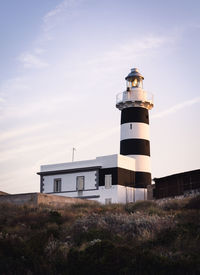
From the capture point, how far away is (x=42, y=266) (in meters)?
14.4

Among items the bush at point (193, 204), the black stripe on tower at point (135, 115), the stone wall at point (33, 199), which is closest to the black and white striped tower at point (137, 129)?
the black stripe on tower at point (135, 115)

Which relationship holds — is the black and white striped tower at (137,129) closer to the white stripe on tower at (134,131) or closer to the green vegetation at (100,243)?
the white stripe on tower at (134,131)

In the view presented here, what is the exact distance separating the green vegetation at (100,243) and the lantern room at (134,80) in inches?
734

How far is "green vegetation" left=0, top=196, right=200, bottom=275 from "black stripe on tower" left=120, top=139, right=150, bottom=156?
14383 mm

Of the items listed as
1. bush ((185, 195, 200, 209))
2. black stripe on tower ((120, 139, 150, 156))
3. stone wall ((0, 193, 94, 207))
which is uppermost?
black stripe on tower ((120, 139, 150, 156))

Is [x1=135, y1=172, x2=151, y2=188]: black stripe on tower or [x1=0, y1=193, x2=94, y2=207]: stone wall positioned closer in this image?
[x1=0, y1=193, x2=94, y2=207]: stone wall

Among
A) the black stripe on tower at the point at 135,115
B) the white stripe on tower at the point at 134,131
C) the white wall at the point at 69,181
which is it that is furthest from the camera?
the black stripe on tower at the point at 135,115

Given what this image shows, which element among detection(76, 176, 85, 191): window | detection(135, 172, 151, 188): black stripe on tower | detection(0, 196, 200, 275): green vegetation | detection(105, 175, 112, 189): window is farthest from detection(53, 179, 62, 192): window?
detection(0, 196, 200, 275): green vegetation

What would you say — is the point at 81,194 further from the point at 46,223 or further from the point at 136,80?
the point at 46,223

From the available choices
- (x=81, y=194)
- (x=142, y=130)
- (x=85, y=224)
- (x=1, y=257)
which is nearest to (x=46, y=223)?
(x=85, y=224)

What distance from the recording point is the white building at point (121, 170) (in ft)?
114

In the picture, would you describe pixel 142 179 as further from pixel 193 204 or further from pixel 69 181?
pixel 193 204

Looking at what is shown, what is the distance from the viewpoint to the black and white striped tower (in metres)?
36.6

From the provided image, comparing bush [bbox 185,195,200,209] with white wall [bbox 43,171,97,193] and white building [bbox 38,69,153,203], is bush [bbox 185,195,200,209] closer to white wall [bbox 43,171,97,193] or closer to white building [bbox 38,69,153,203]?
white building [bbox 38,69,153,203]
